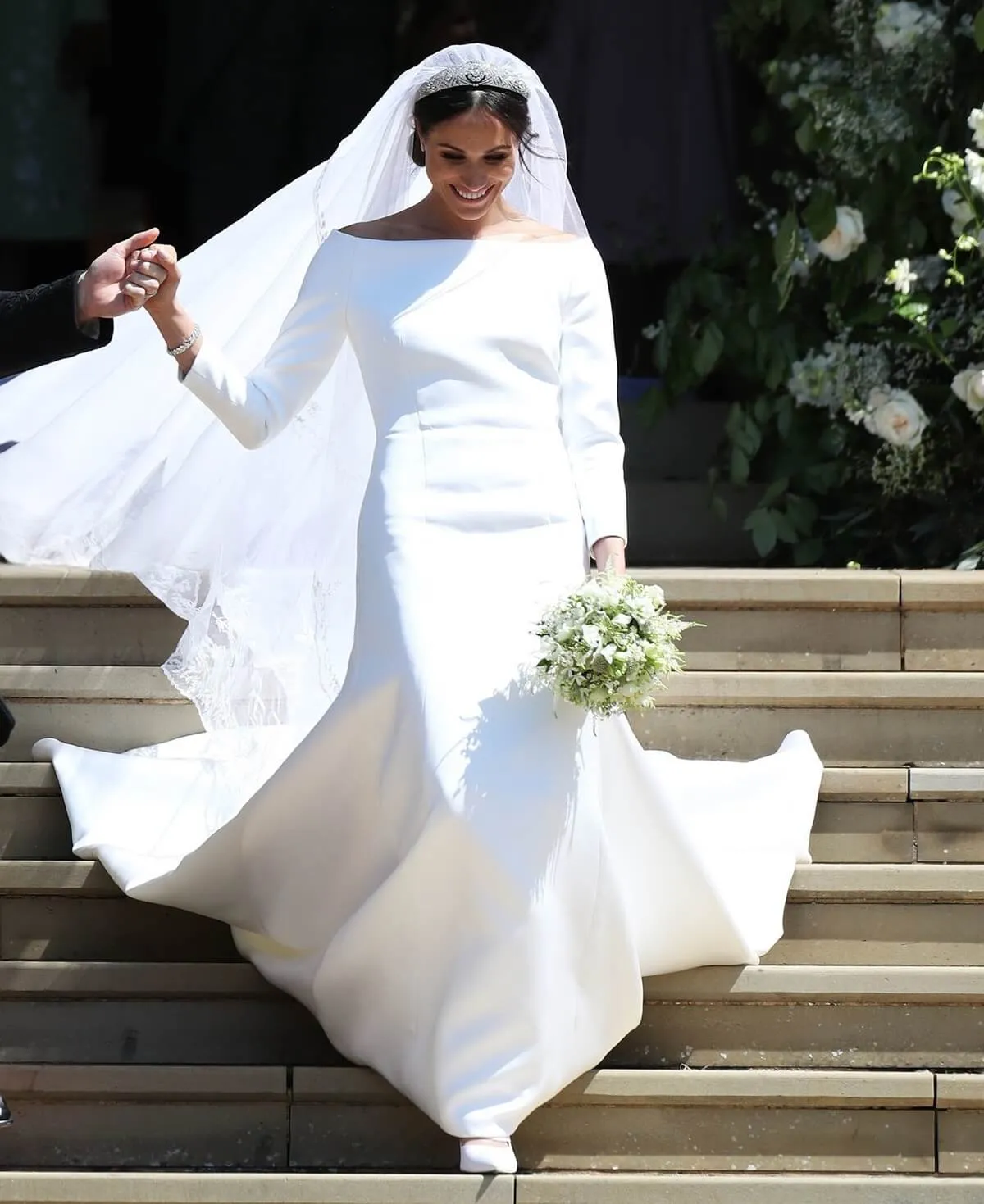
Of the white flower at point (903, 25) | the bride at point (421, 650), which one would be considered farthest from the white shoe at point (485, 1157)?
the white flower at point (903, 25)

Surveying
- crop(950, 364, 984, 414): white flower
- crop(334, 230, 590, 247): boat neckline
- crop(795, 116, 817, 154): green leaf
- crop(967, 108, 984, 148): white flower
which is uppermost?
crop(334, 230, 590, 247): boat neckline

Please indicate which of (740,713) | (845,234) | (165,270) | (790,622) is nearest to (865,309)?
(845,234)

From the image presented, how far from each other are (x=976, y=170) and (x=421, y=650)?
8.61 ft

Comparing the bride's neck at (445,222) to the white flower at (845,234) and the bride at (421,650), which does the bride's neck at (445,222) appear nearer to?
the bride at (421,650)

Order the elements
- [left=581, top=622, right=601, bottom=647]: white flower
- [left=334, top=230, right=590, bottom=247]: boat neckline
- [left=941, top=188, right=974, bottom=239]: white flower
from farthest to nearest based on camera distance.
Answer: [left=941, top=188, right=974, bottom=239]: white flower
[left=334, top=230, right=590, bottom=247]: boat neckline
[left=581, top=622, right=601, bottom=647]: white flower

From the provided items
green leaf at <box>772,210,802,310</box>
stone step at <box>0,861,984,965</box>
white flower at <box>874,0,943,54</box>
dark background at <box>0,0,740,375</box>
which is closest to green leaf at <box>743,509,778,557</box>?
green leaf at <box>772,210,802,310</box>

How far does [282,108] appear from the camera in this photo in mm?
7836

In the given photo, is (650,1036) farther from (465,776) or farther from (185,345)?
(185,345)

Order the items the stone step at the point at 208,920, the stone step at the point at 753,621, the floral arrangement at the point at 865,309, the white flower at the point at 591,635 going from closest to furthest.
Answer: the white flower at the point at 591,635 → the stone step at the point at 208,920 → the stone step at the point at 753,621 → the floral arrangement at the point at 865,309

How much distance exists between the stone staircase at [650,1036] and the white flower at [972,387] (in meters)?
1.18

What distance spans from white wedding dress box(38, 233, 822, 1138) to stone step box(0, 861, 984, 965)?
100 mm

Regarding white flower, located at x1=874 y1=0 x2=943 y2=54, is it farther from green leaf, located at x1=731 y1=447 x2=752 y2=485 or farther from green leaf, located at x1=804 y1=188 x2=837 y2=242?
green leaf, located at x1=731 y1=447 x2=752 y2=485

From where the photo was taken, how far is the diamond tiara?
13.0ft

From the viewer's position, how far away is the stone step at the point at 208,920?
4.32m
